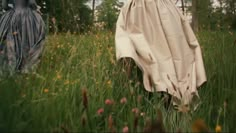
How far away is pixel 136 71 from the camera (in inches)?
126

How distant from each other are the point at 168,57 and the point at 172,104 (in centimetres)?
42

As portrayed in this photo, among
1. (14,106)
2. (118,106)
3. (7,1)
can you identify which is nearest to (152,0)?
(118,106)

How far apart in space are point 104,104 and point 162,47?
1.01 meters

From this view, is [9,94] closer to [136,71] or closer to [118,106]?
[118,106]

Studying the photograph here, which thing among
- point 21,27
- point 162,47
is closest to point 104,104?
point 162,47

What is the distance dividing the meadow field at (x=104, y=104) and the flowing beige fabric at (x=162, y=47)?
0.40 ft

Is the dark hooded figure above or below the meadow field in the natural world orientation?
above

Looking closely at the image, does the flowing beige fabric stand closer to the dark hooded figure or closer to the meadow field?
the meadow field

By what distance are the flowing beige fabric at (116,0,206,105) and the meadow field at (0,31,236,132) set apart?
0.40 feet

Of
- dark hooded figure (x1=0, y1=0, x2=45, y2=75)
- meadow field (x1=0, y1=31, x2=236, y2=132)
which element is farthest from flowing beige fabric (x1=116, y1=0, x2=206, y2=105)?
dark hooded figure (x1=0, y1=0, x2=45, y2=75)

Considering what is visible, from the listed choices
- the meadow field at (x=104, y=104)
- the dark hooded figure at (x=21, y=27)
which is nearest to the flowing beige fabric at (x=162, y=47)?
the meadow field at (x=104, y=104)

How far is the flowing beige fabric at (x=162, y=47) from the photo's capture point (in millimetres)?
3090

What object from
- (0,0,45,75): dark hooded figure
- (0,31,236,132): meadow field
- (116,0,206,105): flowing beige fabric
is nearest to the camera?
(0,31,236,132): meadow field

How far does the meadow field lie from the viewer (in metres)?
1.64
